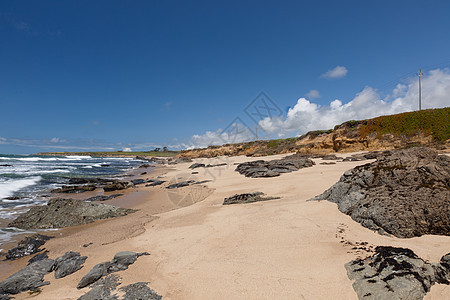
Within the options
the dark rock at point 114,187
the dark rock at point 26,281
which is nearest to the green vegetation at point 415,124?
the dark rock at point 114,187

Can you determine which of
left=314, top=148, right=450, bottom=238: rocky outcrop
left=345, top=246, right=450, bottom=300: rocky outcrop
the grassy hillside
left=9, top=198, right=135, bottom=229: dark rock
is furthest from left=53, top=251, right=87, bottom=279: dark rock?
the grassy hillside

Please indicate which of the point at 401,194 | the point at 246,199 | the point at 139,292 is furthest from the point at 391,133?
the point at 139,292

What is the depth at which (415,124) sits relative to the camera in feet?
84.2

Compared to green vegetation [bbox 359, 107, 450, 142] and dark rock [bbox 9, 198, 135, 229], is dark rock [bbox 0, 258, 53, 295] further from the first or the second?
green vegetation [bbox 359, 107, 450, 142]

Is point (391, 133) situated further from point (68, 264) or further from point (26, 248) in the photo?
point (26, 248)

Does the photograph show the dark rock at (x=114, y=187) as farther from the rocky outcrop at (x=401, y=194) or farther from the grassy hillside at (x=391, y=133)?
the grassy hillside at (x=391, y=133)

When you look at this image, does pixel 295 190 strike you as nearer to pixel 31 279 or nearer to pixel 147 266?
pixel 147 266

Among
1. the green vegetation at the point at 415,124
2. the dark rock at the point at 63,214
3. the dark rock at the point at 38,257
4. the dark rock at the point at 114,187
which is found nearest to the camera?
the dark rock at the point at 38,257

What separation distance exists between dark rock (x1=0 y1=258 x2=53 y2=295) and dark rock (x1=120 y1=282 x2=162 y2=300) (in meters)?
1.92

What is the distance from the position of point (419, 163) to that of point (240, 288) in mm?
4813

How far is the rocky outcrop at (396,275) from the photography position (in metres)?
2.27

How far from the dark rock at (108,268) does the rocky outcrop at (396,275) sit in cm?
348

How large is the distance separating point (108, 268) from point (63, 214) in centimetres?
589

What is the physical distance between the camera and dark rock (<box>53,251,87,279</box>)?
398 centimetres
